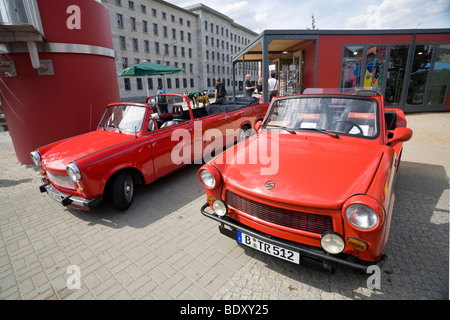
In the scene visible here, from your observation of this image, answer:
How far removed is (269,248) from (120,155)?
8.93 feet

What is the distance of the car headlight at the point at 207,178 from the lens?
254 cm

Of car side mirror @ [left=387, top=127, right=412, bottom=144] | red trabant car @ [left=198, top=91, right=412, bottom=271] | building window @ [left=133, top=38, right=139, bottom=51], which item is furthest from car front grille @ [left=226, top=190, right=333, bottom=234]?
building window @ [left=133, top=38, right=139, bottom=51]

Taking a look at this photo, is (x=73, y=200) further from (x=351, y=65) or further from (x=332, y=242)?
(x=351, y=65)

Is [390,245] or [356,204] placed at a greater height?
[356,204]

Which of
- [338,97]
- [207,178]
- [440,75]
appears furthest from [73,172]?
[440,75]

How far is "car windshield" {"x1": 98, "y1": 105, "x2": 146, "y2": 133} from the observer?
4.35 metres

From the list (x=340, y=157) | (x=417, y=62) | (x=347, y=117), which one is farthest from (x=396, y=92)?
(x=340, y=157)

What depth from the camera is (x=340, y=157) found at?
7.98ft

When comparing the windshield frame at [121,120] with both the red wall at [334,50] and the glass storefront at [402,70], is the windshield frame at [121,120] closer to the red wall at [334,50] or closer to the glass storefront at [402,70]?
the red wall at [334,50]

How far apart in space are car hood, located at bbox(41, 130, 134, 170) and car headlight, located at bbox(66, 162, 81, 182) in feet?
0.77

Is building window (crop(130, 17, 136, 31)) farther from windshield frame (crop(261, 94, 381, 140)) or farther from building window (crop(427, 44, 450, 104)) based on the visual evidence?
windshield frame (crop(261, 94, 381, 140))

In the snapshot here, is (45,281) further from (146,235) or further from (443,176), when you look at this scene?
(443,176)

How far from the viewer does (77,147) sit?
3.96 meters

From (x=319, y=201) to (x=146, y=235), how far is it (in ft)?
7.92
